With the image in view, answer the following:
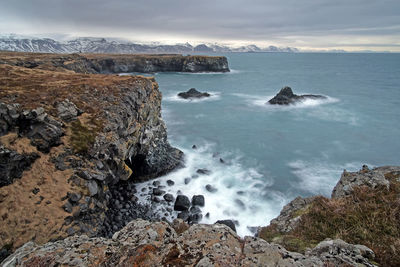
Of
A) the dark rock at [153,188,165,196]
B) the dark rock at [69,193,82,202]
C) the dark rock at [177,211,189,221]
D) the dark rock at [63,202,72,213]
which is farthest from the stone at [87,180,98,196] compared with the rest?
the dark rock at [177,211,189,221]

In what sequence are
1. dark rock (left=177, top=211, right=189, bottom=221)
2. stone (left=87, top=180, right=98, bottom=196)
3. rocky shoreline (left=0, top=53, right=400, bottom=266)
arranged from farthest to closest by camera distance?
1. dark rock (left=177, top=211, right=189, bottom=221)
2. stone (left=87, top=180, right=98, bottom=196)
3. rocky shoreline (left=0, top=53, right=400, bottom=266)

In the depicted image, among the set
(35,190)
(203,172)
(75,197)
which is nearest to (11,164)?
(35,190)

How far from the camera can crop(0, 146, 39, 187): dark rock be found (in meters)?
14.0

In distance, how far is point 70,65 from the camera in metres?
76.6

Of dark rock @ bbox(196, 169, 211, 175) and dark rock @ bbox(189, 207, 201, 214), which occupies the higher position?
dark rock @ bbox(196, 169, 211, 175)

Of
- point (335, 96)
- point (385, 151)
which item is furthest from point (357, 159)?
point (335, 96)

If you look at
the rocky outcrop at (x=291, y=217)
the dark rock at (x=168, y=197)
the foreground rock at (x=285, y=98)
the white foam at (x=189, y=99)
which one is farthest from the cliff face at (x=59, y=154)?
the foreground rock at (x=285, y=98)

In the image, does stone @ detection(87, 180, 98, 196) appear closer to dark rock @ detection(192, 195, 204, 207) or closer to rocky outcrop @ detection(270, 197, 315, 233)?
dark rock @ detection(192, 195, 204, 207)

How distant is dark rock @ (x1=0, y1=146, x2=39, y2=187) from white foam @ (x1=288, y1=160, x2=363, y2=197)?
92.1 feet

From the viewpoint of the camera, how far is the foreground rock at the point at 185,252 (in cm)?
571

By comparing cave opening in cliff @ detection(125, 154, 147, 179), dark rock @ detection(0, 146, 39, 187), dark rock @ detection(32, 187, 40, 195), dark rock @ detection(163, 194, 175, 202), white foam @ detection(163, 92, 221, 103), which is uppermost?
dark rock @ detection(0, 146, 39, 187)

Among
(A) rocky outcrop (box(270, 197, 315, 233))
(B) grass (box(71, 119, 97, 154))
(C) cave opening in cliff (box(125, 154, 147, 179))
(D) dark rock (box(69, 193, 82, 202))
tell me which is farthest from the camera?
(C) cave opening in cliff (box(125, 154, 147, 179))

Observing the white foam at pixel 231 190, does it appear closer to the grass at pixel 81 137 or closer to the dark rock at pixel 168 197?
the dark rock at pixel 168 197

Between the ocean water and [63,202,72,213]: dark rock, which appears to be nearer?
[63,202,72,213]: dark rock
